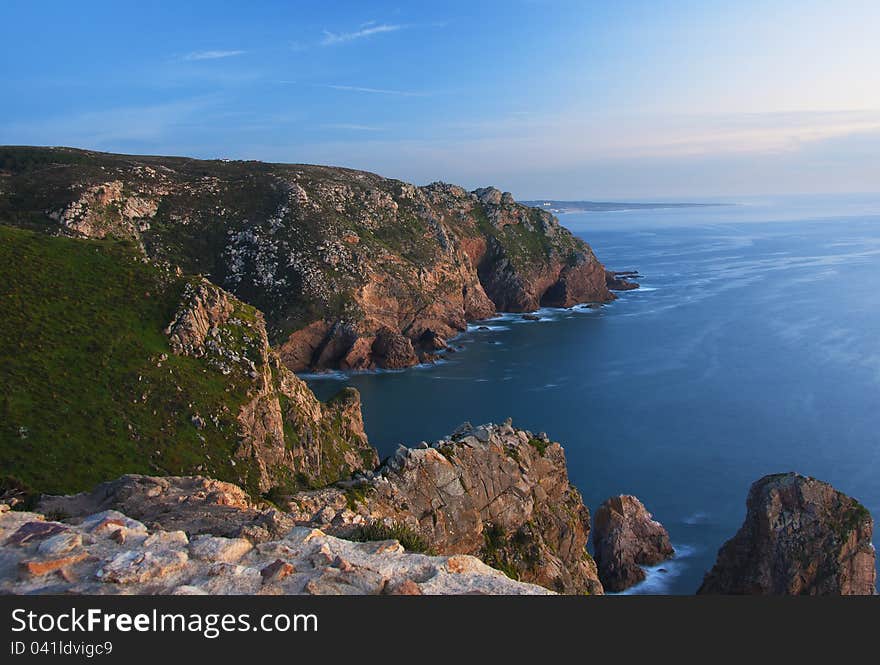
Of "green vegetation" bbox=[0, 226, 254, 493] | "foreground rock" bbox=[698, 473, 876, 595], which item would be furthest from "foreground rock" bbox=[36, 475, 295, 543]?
"foreground rock" bbox=[698, 473, 876, 595]

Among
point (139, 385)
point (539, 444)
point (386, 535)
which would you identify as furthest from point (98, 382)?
point (386, 535)

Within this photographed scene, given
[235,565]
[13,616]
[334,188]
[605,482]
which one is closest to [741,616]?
[235,565]

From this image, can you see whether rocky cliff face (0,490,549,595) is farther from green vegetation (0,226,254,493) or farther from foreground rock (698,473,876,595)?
foreground rock (698,473,876,595)

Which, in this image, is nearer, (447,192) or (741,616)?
(741,616)

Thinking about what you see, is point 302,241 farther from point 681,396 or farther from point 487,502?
point 487,502

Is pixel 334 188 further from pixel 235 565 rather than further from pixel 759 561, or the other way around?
pixel 235 565
